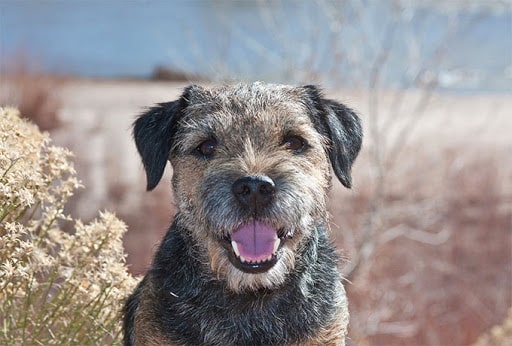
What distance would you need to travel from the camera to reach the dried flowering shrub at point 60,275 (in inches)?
140

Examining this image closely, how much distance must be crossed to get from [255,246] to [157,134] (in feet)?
2.33

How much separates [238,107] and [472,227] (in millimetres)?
12592

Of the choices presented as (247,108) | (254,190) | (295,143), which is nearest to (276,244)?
(254,190)

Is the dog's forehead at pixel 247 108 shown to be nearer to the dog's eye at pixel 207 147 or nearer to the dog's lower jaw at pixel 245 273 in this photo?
the dog's eye at pixel 207 147

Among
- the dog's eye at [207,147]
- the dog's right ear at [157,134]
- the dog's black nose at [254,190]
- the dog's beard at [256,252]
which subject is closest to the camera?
the dog's black nose at [254,190]

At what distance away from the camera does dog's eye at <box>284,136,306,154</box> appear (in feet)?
11.5

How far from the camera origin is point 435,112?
67.2ft

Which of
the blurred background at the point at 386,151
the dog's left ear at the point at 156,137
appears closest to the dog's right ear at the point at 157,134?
the dog's left ear at the point at 156,137

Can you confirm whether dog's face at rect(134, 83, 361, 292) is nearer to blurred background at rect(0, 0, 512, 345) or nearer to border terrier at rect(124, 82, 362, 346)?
border terrier at rect(124, 82, 362, 346)

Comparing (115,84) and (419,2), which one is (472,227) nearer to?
(419,2)

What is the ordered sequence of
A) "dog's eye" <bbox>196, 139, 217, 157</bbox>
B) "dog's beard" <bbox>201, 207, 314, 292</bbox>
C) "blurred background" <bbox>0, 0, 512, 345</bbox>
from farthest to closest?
"blurred background" <bbox>0, 0, 512, 345</bbox> < "dog's eye" <bbox>196, 139, 217, 157</bbox> < "dog's beard" <bbox>201, 207, 314, 292</bbox>

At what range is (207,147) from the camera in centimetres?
349

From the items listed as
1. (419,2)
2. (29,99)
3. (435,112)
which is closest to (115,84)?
(29,99)

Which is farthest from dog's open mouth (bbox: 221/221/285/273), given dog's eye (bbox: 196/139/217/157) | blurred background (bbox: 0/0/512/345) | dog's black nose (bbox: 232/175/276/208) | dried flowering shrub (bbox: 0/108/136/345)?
blurred background (bbox: 0/0/512/345)
